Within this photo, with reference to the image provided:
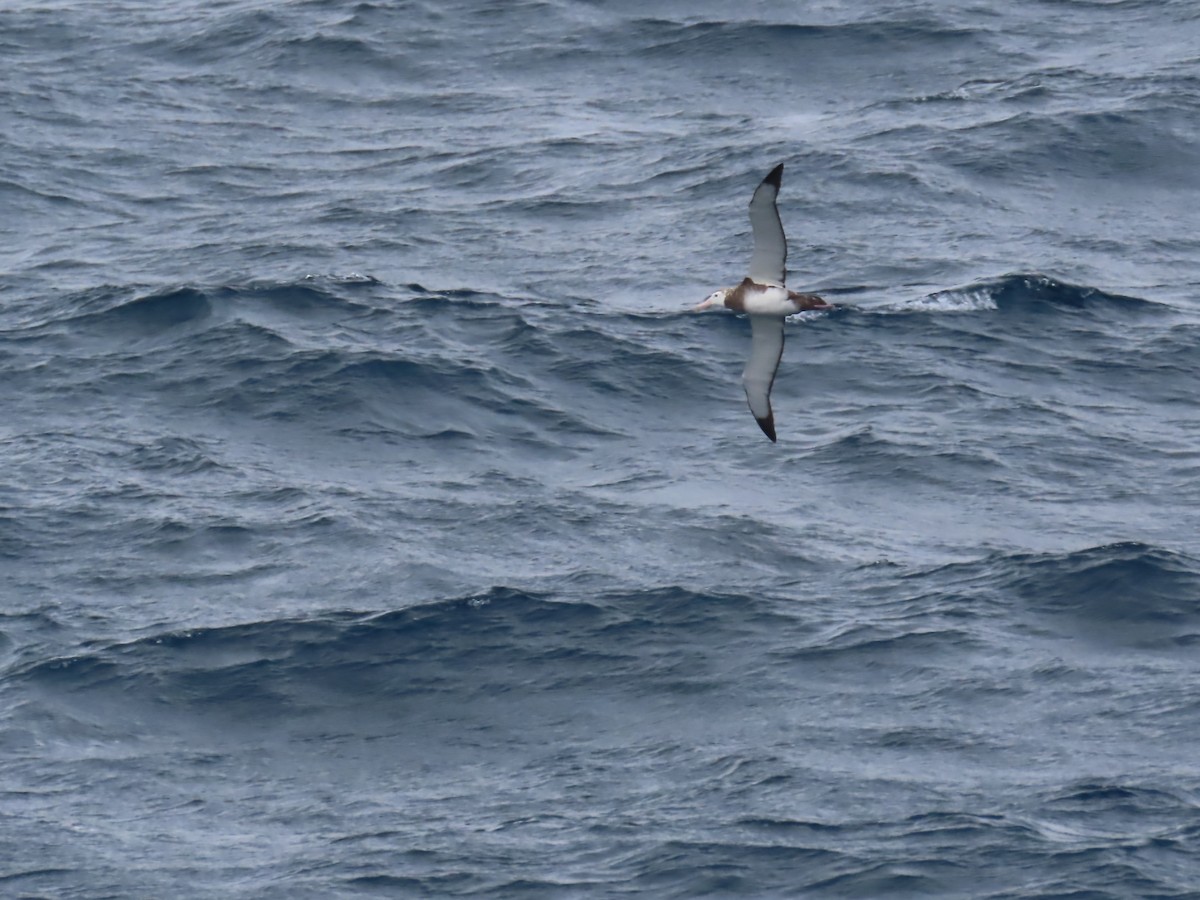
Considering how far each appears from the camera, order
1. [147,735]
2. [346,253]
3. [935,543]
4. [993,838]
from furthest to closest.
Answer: [346,253] < [935,543] < [147,735] < [993,838]

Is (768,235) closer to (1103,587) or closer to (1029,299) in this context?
(1103,587)

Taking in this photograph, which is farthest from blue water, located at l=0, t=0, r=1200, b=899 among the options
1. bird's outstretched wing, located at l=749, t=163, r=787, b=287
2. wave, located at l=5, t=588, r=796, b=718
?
bird's outstretched wing, located at l=749, t=163, r=787, b=287

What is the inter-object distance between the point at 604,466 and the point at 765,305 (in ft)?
A: 19.4

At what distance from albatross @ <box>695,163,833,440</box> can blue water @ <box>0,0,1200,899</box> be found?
3.07 metres

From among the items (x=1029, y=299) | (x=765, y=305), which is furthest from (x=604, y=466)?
(x=1029, y=299)

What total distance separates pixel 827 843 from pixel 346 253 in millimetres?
18038

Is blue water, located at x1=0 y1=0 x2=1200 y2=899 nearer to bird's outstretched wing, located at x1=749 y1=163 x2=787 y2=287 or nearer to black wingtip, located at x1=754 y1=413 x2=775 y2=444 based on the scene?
black wingtip, located at x1=754 y1=413 x2=775 y2=444

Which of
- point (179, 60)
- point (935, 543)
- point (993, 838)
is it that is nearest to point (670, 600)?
point (935, 543)

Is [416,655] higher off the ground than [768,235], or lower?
lower

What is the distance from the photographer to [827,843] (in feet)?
98.7

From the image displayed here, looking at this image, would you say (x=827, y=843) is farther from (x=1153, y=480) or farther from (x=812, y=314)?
(x=812, y=314)

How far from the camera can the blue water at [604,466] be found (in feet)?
102

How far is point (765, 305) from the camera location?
33.0 meters

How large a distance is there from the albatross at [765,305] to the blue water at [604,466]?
3.07 metres
